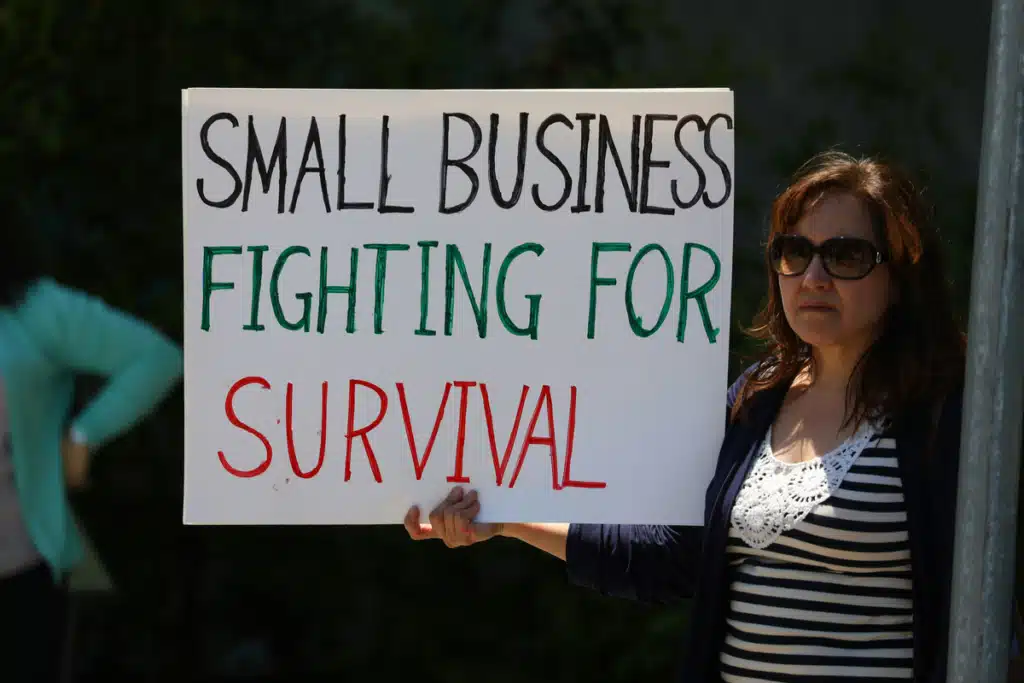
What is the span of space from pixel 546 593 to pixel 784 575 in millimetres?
2260

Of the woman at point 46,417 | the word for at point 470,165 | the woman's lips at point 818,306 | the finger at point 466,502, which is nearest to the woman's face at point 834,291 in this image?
the woman's lips at point 818,306

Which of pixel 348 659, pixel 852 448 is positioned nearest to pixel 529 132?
pixel 852 448

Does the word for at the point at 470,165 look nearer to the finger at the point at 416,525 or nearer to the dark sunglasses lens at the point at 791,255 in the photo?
the dark sunglasses lens at the point at 791,255

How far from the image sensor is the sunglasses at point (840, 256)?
Result: 6.24 feet

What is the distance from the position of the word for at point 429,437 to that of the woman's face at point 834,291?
0.37 meters

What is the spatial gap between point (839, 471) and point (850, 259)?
0.27 metres

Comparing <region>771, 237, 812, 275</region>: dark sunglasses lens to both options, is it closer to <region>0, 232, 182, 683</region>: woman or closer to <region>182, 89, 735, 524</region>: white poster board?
<region>182, 89, 735, 524</region>: white poster board

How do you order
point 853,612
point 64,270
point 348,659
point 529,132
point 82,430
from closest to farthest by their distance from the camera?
point 853,612
point 529,132
point 82,430
point 64,270
point 348,659

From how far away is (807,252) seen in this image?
Answer: 193 cm

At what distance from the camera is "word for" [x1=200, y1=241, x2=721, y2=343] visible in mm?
2125

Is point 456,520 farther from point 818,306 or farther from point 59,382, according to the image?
point 59,382

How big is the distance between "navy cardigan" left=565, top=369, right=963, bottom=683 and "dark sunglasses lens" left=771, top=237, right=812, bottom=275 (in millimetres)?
186

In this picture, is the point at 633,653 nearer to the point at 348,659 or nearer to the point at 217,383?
the point at 348,659

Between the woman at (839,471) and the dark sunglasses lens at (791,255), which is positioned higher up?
the dark sunglasses lens at (791,255)
